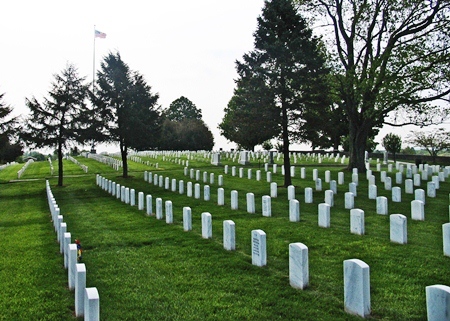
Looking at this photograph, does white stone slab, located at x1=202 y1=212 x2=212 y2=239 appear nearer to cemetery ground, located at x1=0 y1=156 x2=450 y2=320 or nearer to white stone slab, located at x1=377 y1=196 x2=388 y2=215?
cemetery ground, located at x1=0 y1=156 x2=450 y2=320

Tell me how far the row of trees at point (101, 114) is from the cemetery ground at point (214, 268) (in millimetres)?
16266

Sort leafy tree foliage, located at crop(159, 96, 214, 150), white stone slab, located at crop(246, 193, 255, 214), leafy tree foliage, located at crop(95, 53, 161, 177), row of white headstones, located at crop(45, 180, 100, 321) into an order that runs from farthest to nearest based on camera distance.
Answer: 1. leafy tree foliage, located at crop(159, 96, 214, 150)
2. leafy tree foliage, located at crop(95, 53, 161, 177)
3. white stone slab, located at crop(246, 193, 255, 214)
4. row of white headstones, located at crop(45, 180, 100, 321)

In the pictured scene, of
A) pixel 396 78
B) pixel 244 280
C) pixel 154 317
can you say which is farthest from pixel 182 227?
pixel 396 78

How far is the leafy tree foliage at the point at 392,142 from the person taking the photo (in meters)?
45.2

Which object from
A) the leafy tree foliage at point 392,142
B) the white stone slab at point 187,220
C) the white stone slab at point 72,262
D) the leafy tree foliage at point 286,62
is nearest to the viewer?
the white stone slab at point 72,262

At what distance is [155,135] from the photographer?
3778 centimetres

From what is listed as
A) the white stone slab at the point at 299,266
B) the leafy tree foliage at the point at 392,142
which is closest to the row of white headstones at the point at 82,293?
the white stone slab at the point at 299,266

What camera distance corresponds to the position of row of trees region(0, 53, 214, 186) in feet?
102

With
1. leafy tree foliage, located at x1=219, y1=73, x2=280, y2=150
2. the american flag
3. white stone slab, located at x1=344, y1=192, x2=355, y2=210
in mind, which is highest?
the american flag

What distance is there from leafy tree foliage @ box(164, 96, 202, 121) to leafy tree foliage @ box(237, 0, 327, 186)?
282 feet

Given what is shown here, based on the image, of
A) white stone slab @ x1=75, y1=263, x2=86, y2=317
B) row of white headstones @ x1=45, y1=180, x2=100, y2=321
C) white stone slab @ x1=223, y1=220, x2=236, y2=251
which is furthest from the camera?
white stone slab @ x1=223, y1=220, x2=236, y2=251

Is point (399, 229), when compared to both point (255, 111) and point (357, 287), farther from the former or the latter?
point (255, 111)

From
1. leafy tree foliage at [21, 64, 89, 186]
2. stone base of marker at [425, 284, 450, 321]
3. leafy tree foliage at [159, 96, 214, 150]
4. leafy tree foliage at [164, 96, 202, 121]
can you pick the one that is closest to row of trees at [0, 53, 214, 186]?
leafy tree foliage at [21, 64, 89, 186]

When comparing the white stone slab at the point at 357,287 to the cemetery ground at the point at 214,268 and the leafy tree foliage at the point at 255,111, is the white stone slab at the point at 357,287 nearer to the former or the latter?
the cemetery ground at the point at 214,268
